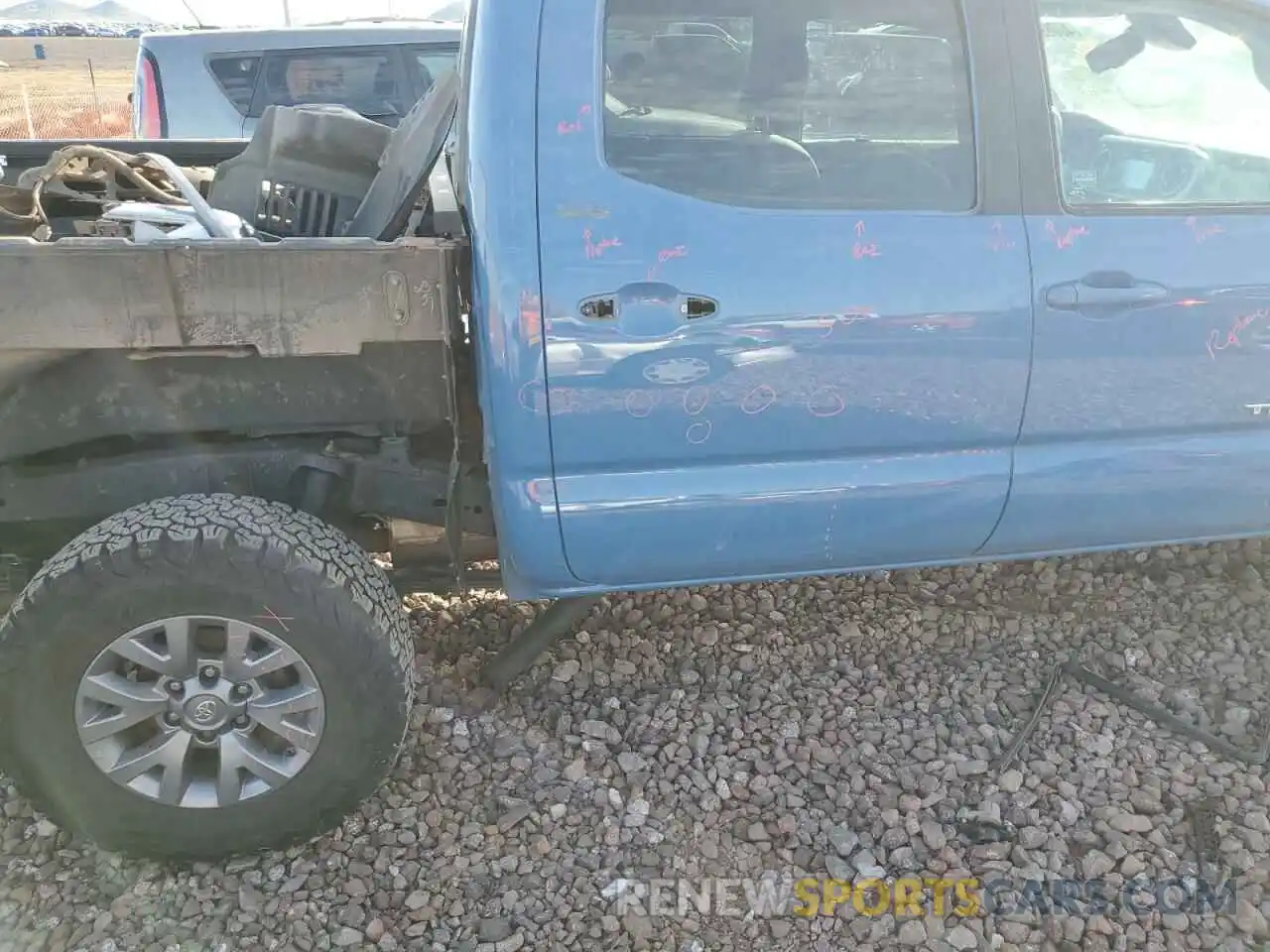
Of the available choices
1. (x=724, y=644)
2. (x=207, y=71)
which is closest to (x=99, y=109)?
(x=207, y=71)

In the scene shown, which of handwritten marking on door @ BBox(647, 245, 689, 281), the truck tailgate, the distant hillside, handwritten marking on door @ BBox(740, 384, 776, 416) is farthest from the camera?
the distant hillside

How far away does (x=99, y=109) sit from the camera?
18719 mm

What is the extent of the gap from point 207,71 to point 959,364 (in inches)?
230

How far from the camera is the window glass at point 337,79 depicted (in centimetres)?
657

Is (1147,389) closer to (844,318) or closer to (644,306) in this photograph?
(844,318)

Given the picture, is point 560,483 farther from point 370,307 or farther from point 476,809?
point 476,809

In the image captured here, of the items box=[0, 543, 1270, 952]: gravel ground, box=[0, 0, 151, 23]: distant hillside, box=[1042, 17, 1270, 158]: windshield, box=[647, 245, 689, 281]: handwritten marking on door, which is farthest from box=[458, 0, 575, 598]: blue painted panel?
box=[0, 0, 151, 23]: distant hillside

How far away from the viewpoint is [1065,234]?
2459mm

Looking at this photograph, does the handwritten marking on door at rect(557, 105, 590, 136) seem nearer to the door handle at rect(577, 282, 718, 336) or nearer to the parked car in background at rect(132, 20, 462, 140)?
A: the door handle at rect(577, 282, 718, 336)

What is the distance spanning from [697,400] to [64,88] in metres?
30.9

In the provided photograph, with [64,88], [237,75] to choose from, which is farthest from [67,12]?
[237,75]

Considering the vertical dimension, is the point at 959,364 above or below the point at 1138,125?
below

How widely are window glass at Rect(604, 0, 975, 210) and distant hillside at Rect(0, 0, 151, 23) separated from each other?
14943 centimetres

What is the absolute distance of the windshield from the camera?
256cm
